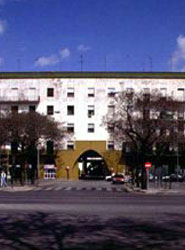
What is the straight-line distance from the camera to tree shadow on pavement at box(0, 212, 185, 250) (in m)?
13.4

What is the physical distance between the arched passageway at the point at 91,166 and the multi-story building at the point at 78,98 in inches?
31.2

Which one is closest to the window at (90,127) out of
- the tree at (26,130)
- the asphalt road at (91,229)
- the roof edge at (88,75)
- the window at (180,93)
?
the roof edge at (88,75)

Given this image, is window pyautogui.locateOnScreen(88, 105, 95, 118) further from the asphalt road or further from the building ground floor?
the asphalt road

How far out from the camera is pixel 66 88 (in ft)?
297

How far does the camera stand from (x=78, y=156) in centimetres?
9000

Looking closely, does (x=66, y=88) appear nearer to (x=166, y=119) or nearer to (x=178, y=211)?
(x=166, y=119)

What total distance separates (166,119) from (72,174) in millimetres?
38419

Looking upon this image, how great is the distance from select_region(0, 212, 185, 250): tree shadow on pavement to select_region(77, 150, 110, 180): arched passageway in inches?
2765

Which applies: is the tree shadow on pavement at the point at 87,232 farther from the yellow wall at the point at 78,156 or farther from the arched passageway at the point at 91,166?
the arched passageway at the point at 91,166

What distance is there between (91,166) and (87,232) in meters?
78.1

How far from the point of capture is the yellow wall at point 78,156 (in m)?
89.7

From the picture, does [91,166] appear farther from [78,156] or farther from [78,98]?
[78,98]

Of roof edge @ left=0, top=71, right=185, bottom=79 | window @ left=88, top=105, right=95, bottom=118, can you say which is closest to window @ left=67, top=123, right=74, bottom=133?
window @ left=88, top=105, right=95, bottom=118

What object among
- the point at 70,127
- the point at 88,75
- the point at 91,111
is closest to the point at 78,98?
the point at 91,111
